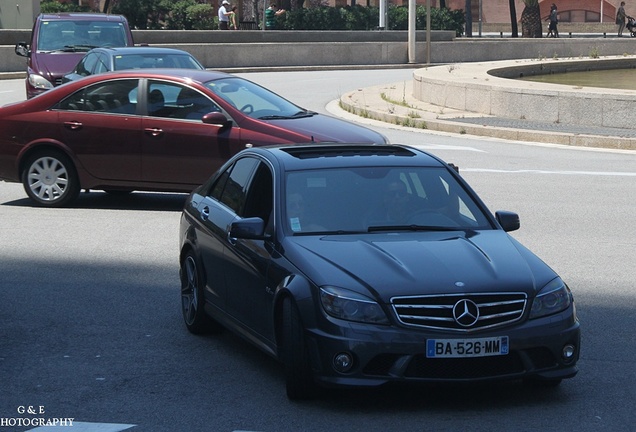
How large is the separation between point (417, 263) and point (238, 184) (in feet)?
6.16

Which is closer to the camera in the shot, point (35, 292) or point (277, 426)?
point (277, 426)

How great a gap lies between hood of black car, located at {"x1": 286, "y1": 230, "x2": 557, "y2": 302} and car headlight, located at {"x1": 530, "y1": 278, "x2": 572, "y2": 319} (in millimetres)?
47

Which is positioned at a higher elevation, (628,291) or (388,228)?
(388,228)

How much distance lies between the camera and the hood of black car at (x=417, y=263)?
21.2ft

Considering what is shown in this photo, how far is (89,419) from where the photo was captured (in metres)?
6.41

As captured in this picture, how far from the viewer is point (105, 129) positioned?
13.8m

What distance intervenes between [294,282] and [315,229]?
70 centimetres

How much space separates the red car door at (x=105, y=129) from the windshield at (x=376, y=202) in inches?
251

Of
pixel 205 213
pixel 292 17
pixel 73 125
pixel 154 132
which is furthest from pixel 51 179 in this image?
pixel 292 17

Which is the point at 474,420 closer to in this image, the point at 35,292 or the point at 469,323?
the point at 469,323

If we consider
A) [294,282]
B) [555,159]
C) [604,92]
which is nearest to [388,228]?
[294,282]

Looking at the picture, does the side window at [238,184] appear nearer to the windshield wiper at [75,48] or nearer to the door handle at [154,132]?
the door handle at [154,132]

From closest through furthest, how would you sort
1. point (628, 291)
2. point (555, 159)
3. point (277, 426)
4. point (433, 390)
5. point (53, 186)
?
1. point (277, 426)
2. point (433, 390)
3. point (628, 291)
4. point (53, 186)
5. point (555, 159)

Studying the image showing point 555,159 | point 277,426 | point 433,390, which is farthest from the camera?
point 555,159
